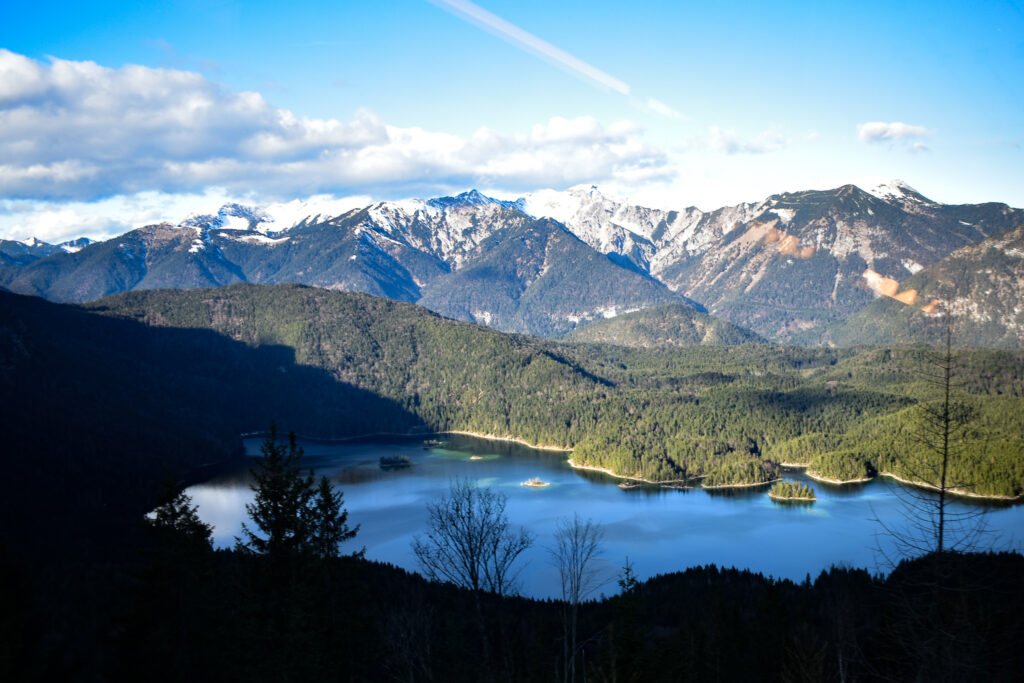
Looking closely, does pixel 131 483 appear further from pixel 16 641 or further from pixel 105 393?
pixel 16 641

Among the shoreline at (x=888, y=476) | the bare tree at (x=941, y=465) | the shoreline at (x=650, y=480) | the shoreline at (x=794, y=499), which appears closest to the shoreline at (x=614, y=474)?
the shoreline at (x=650, y=480)

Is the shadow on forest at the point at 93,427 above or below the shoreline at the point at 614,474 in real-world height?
above

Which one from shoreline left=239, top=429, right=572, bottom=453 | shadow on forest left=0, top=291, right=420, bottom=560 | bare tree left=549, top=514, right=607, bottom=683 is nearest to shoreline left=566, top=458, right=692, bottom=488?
shoreline left=239, top=429, right=572, bottom=453

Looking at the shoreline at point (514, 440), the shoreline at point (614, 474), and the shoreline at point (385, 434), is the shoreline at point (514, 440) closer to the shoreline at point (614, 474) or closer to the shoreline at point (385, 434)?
the shoreline at point (385, 434)

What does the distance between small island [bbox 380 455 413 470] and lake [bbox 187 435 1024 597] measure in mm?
1783

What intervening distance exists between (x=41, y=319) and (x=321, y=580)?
177256 millimetres

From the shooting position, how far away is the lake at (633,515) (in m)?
77.2

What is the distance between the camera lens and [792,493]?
106 meters

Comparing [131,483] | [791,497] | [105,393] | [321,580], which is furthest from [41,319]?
[321,580]

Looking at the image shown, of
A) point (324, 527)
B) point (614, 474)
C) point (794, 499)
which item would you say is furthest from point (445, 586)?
point (614, 474)

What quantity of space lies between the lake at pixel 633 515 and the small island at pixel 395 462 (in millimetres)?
1783

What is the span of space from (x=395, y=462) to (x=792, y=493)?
231ft

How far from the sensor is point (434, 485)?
116 meters

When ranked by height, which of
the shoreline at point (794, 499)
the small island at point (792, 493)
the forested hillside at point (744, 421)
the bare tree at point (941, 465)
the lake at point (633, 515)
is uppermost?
the bare tree at point (941, 465)
